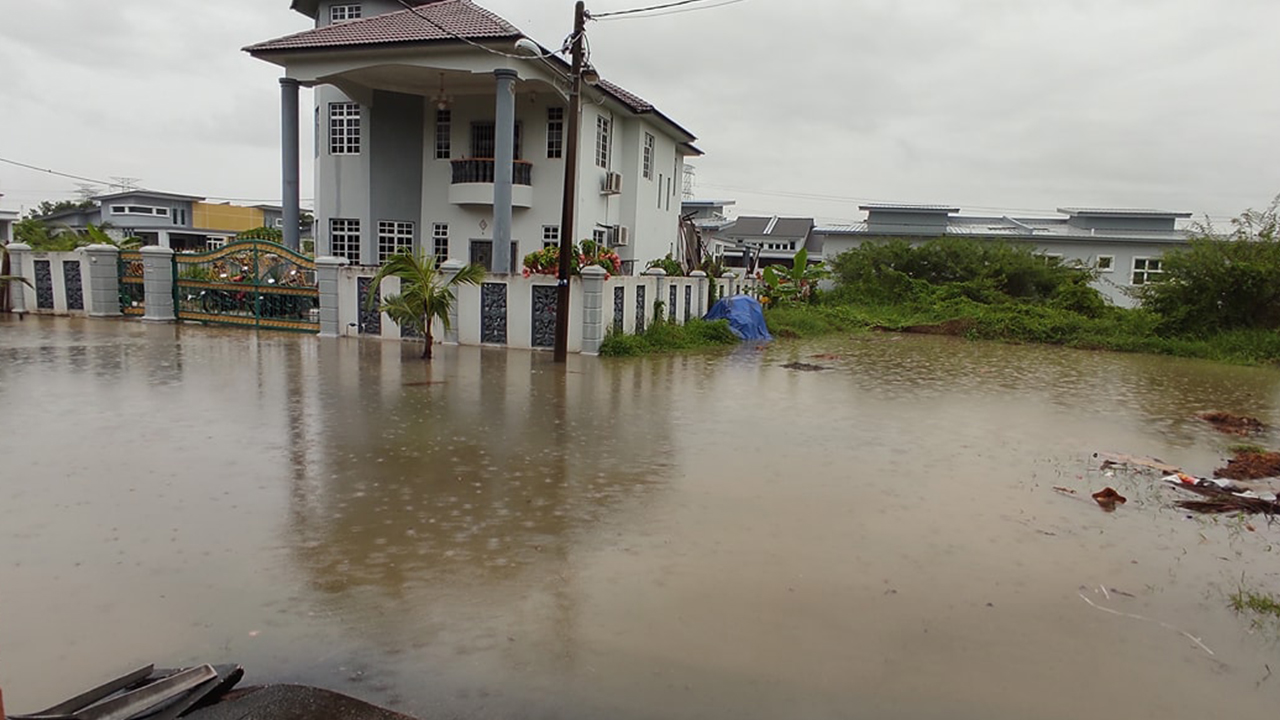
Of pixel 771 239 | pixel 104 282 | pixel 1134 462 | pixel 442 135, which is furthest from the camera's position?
pixel 771 239

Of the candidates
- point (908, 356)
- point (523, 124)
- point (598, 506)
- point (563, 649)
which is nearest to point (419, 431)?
point (598, 506)

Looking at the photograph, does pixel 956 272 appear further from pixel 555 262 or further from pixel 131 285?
pixel 131 285

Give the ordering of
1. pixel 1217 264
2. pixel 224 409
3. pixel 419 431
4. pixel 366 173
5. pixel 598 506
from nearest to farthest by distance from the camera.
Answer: pixel 598 506 → pixel 419 431 → pixel 224 409 → pixel 1217 264 → pixel 366 173

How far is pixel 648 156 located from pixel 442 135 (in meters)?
6.84

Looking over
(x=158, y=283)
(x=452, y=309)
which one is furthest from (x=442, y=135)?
(x=452, y=309)

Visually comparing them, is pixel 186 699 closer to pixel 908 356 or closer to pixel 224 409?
pixel 224 409

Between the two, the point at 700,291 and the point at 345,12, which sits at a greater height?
the point at 345,12

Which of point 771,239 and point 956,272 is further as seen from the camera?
point 771,239

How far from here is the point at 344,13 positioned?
24172 millimetres

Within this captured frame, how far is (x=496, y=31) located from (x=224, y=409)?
12.5m

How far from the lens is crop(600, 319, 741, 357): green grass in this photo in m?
15.7

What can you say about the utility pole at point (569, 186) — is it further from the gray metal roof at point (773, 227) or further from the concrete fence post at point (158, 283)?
the gray metal roof at point (773, 227)

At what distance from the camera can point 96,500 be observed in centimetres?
593

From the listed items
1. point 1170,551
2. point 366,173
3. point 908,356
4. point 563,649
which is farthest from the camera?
point 366,173
